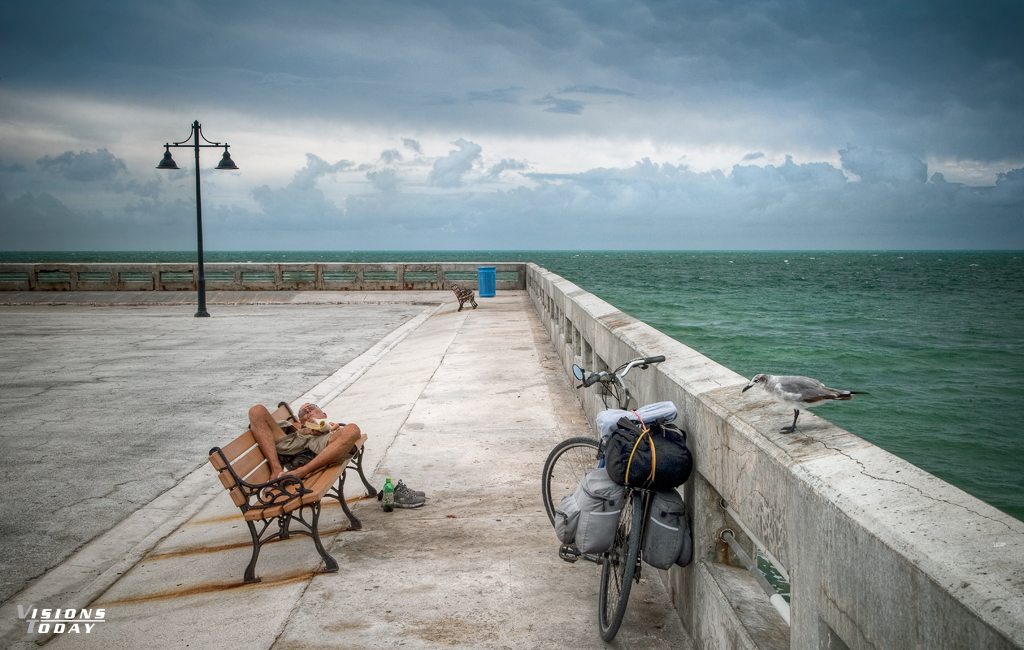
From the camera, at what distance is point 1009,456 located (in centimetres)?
1686

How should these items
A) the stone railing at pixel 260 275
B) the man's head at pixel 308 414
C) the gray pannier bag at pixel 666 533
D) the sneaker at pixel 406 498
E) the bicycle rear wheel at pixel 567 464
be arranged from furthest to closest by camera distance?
the stone railing at pixel 260 275, the man's head at pixel 308 414, the sneaker at pixel 406 498, the bicycle rear wheel at pixel 567 464, the gray pannier bag at pixel 666 533

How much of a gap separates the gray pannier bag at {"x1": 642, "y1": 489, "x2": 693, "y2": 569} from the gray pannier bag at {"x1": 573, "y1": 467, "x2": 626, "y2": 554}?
168 mm

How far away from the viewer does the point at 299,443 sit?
5.90 meters

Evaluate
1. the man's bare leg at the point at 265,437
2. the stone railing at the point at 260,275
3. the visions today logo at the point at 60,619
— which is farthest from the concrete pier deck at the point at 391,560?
the stone railing at the point at 260,275

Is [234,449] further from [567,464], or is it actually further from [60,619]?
[567,464]

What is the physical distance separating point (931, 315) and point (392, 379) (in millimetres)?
47687

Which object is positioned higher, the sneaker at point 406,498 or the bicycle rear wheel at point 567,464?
the bicycle rear wheel at point 567,464

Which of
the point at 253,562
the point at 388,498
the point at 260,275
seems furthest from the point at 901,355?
the point at 253,562

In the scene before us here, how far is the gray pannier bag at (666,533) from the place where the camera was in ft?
12.3

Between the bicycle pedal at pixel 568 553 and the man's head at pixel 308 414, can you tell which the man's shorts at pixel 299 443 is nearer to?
the man's head at pixel 308 414

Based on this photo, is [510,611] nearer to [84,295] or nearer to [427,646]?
[427,646]

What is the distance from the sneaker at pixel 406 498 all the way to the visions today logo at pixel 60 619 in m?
2.13

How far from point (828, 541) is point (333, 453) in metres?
3.86

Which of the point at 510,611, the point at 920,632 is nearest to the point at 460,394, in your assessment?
the point at 510,611
